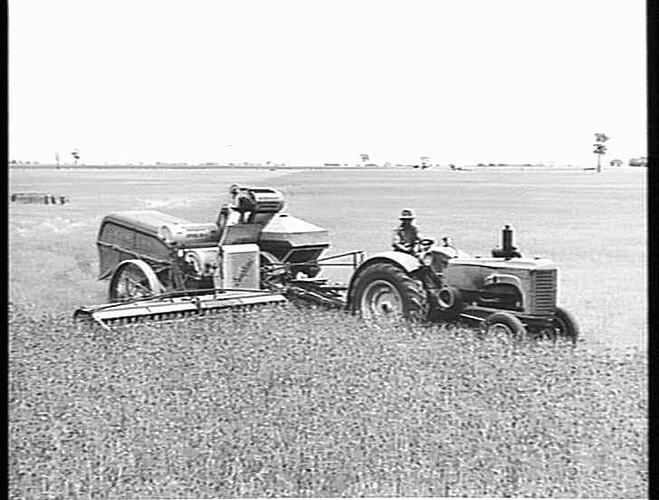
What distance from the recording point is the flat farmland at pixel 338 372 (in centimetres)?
288

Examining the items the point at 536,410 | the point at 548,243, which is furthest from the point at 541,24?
the point at 536,410

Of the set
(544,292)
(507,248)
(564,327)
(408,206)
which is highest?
(408,206)

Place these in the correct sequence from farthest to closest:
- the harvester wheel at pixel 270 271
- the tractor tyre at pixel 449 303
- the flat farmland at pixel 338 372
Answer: the harvester wheel at pixel 270 271 → the tractor tyre at pixel 449 303 → the flat farmland at pixel 338 372

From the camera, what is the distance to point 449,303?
9.82ft

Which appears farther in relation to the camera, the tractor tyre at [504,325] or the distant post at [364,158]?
the distant post at [364,158]

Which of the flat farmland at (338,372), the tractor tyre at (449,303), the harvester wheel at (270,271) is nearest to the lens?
the flat farmland at (338,372)

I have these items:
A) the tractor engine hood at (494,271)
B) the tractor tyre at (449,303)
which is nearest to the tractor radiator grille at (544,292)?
the tractor engine hood at (494,271)

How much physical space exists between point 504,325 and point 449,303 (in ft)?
0.59

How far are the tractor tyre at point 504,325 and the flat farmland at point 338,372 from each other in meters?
0.03

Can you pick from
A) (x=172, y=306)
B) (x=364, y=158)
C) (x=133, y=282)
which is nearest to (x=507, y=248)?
(x=364, y=158)

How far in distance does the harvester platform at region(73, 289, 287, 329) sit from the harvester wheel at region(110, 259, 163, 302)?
2 centimetres

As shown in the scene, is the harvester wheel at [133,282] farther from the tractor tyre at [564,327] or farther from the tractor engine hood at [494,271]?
the tractor tyre at [564,327]

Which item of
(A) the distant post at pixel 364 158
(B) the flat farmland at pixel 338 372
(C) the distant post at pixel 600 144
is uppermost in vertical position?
(C) the distant post at pixel 600 144

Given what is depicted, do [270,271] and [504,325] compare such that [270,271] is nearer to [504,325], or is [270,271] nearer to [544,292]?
[504,325]
